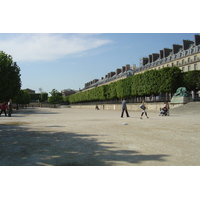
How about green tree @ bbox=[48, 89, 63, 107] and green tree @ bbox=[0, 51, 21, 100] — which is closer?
green tree @ bbox=[0, 51, 21, 100]

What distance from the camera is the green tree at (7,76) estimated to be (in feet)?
108

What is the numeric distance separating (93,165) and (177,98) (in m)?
30.4

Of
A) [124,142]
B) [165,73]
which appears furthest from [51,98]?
[124,142]

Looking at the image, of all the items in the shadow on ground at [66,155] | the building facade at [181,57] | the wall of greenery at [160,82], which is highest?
the building facade at [181,57]

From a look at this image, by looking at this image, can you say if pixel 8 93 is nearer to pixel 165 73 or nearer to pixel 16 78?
pixel 16 78

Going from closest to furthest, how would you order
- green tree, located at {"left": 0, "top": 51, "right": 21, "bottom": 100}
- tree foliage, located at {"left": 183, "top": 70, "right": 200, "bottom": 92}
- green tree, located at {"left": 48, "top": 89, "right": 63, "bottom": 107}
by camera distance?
1. green tree, located at {"left": 0, "top": 51, "right": 21, "bottom": 100}
2. tree foliage, located at {"left": 183, "top": 70, "right": 200, "bottom": 92}
3. green tree, located at {"left": 48, "top": 89, "right": 63, "bottom": 107}

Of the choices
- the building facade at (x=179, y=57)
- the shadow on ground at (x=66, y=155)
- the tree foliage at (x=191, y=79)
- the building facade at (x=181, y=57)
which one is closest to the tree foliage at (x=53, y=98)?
the building facade at (x=179, y=57)

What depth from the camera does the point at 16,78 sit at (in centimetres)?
3656

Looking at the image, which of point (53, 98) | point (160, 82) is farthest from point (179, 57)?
point (53, 98)

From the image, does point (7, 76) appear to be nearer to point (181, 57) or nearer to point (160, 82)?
point (160, 82)

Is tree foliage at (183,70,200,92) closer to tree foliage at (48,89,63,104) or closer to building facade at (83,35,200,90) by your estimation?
building facade at (83,35,200,90)

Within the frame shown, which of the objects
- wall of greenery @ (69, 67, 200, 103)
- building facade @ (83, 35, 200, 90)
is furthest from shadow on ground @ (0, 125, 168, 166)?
building facade @ (83, 35, 200, 90)

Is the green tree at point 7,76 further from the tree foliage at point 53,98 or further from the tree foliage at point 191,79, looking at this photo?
the tree foliage at point 53,98

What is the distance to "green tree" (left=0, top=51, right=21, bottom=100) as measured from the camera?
3294cm
